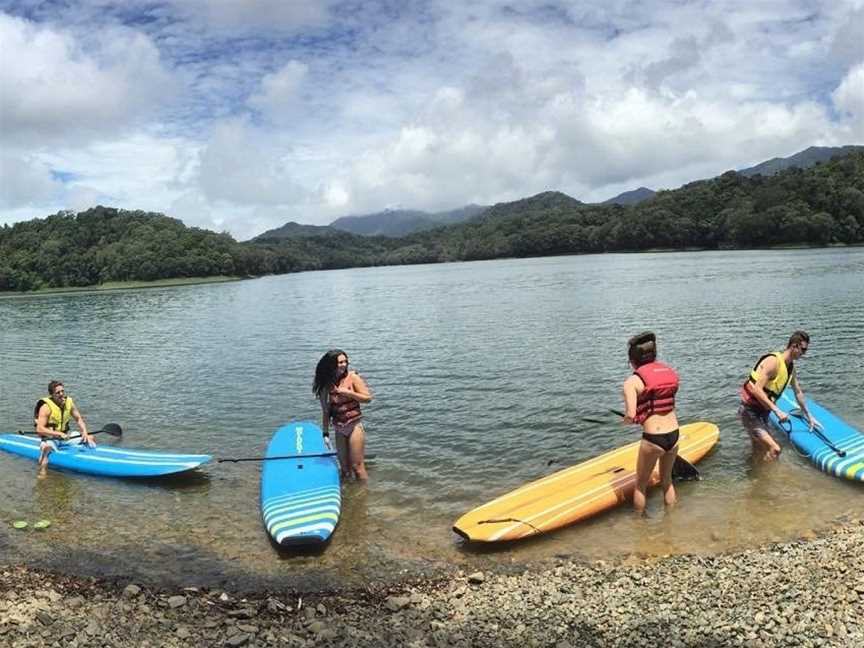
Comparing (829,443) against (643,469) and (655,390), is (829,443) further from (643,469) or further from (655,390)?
(655,390)

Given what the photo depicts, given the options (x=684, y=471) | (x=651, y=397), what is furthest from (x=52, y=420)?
(x=684, y=471)

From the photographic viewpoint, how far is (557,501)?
1002 centimetres

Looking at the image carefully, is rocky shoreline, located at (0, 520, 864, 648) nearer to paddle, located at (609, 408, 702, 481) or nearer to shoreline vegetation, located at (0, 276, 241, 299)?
paddle, located at (609, 408, 702, 481)

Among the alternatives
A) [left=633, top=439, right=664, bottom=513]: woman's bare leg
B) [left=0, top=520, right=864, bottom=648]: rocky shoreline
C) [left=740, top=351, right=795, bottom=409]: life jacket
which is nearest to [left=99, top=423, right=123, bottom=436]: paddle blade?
[left=0, top=520, right=864, bottom=648]: rocky shoreline

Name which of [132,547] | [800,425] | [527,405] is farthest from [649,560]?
[527,405]

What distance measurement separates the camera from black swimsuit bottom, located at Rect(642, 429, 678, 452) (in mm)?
9055

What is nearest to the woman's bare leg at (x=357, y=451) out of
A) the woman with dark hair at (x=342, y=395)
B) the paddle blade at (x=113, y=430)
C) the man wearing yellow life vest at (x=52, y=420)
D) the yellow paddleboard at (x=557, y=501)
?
the woman with dark hair at (x=342, y=395)

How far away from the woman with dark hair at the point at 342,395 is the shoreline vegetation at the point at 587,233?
399 ft

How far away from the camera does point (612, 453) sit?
12.2 metres

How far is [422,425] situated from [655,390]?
8.52 meters

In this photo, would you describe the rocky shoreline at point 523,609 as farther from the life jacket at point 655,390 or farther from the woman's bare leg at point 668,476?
the life jacket at point 655,390

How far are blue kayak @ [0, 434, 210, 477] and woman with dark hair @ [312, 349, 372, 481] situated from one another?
3140mm

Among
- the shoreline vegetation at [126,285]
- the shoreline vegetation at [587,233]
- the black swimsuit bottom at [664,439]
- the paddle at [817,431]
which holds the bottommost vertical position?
the paddle at [817,431]

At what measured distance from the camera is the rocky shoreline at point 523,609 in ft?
21.6
